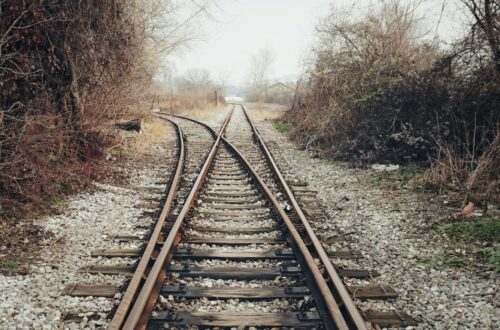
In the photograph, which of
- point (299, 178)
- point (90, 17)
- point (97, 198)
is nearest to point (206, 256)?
point (97, 198)

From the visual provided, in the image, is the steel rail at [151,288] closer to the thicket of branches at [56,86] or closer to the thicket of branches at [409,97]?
the thicket of branches at [56,86]

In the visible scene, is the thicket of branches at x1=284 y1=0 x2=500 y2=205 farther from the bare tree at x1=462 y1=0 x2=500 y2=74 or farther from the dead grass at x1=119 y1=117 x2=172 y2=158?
the dead grass at x1=119 y1=117 x2=172 y2=158

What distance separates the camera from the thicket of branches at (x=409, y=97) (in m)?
6.92

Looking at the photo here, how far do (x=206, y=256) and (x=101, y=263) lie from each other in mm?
1148

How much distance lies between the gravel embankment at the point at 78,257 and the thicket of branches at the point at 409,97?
200 inches

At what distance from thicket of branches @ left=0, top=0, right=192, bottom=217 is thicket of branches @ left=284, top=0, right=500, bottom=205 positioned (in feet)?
19.9

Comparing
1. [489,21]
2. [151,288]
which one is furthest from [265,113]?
[151,288]

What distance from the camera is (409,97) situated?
8727 mm

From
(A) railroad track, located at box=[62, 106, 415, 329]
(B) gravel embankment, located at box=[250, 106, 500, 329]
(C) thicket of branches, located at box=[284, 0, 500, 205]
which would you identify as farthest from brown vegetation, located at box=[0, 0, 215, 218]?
(C) thicket of branches, located at box=[284, 0, 500, 205]

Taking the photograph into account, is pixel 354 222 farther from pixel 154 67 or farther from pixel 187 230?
pixel 154 67

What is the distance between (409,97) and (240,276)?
267 inches

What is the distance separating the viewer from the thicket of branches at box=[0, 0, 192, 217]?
527 centimetres

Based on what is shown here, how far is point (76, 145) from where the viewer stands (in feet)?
24.6

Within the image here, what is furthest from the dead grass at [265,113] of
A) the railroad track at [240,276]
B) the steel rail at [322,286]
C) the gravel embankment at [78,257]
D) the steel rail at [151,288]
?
the steel rail at [151,288]
